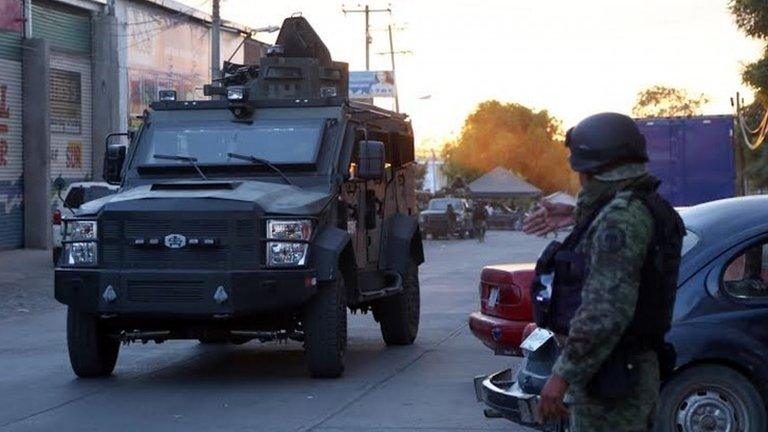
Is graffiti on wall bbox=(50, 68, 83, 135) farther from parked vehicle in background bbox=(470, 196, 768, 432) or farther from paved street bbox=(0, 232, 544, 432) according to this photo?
parked vehicle in background bbox=(470, 196, 768, 432)

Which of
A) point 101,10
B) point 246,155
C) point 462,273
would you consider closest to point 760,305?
point 246,155

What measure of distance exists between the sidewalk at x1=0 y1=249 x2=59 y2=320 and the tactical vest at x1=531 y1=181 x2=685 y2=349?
15.4 meters

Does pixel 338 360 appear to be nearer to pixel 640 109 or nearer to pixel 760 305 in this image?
pixel 760 305

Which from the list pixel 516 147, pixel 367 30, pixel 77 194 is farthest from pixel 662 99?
pixel 77 194

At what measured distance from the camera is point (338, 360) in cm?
1123

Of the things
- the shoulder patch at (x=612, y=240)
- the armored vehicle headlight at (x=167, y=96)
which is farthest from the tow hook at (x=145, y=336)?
the shoulder patch at (x=612, y=240)

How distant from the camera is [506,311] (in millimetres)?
10125

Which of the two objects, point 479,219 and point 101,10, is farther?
point 479,219

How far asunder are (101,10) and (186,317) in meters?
28.7

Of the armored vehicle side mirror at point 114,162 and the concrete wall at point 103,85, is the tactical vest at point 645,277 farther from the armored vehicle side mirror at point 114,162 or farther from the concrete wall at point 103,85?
the concrete wall at point 103,85

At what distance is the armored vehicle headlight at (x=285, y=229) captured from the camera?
1084 cm

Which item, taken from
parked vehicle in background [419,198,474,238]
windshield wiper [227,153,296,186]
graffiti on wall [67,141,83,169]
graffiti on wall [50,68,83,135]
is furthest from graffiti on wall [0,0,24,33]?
parked vehicle in background [419,198,474,238]

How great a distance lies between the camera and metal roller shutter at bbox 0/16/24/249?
110ft

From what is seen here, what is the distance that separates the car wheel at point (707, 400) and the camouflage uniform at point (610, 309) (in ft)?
10.1
